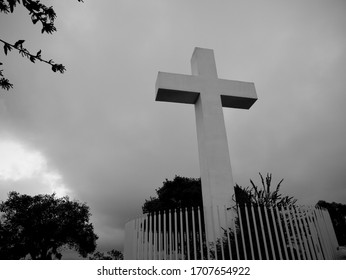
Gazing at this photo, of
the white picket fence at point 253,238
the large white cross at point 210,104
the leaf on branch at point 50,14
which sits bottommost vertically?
the white picket fence at point 253,238

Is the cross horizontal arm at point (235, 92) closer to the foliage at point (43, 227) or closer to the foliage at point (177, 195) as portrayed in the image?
the foliage at point (177, 195)

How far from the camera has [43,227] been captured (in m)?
23.0

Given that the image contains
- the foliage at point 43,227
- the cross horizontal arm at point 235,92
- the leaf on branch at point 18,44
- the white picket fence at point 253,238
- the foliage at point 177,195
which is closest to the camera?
the leaf on branch at point 18,44

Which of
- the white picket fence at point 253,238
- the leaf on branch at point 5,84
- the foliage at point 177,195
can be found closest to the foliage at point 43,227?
the foliage at point 177,195

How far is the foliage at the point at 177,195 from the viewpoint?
57.4 feet

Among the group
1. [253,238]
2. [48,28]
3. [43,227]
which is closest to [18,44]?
[48,28]

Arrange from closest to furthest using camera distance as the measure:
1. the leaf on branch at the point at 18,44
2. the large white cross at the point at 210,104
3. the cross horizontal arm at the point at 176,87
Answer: the leaf on branch at the point at 18,44
the large white cross at the point at 210,104
the cross horizontal arm at the point at 176,87

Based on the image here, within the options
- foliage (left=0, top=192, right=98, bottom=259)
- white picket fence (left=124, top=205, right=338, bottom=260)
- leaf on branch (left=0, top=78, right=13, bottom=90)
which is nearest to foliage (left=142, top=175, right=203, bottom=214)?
foliage (left=0, top=192, right=98, bottom=259)

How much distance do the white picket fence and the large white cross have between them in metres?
0.67

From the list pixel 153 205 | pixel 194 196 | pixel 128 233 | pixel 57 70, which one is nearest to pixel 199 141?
pixel 128 233

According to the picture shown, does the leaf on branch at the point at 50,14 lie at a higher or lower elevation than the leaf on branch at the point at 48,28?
higher

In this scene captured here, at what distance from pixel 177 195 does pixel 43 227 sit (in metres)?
13.1

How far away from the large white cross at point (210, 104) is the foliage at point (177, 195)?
10.1 meters

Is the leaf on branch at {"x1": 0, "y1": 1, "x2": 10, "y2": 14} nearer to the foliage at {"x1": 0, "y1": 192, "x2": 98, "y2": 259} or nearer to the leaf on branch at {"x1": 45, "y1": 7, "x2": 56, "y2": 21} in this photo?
the leaf on branch at {"x1": 45, "y1": 7, "x2": 56, "y2": 21}
